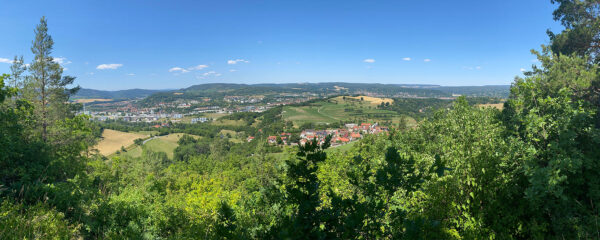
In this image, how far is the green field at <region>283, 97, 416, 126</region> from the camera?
146 metres

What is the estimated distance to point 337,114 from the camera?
16838 centimetres

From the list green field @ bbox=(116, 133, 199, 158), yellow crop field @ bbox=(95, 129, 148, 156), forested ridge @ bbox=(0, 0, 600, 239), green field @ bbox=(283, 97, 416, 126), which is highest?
forested ridge @ bbox=(0, 0, 600, 239)

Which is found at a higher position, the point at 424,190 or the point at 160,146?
the point at 424,190

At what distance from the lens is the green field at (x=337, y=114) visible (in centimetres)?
14634

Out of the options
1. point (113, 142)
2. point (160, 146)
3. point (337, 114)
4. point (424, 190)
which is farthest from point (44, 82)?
point (337, 114)

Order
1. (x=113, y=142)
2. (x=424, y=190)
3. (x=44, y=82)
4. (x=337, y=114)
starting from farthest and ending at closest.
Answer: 1. (x=337, y=114)
2. (x=113, y=142)
3. (x=44, y=82)
4. (x=424, y=190)

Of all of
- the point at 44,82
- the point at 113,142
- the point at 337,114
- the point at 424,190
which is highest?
the point at 44,82

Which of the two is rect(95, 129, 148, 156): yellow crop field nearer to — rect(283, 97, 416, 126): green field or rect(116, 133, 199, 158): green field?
rect(116, 133, 199, 158): green field

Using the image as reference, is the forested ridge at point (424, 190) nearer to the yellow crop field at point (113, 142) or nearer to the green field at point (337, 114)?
the yellow crop field at point (113, 142)

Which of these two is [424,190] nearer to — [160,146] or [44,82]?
[44,82]

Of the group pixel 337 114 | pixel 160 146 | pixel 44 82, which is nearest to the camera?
pixel 44 82

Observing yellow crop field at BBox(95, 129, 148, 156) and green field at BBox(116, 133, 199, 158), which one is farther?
green field at BBox(116, 133, 199, 158)

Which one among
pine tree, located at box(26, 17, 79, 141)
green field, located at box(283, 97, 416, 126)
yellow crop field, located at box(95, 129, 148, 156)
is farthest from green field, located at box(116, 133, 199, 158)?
pine tree, located at box(26, 17, 79, 141)

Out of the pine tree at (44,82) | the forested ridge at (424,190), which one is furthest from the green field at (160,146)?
the forested ridge at (424,190)
